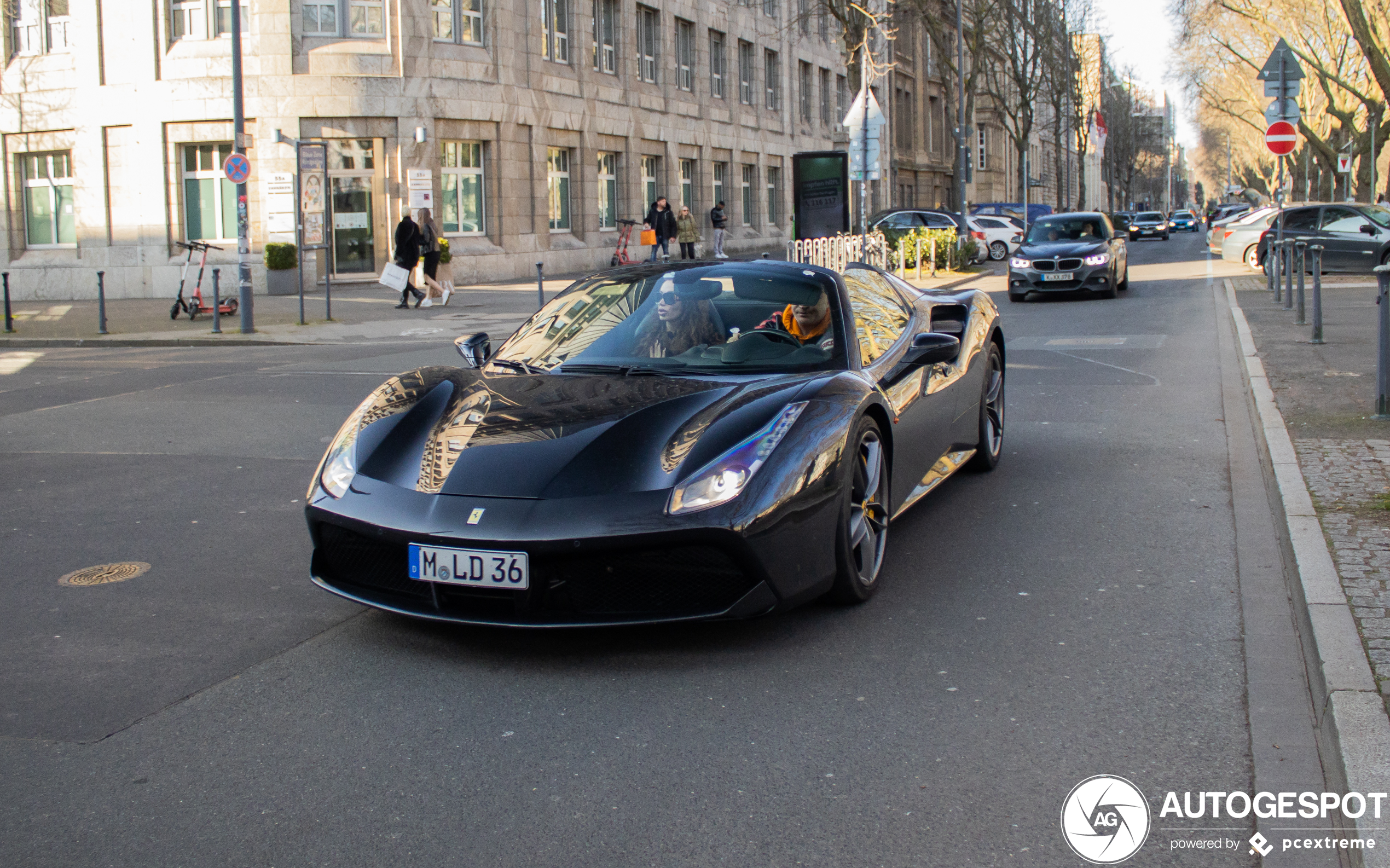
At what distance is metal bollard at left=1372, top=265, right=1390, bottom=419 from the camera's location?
8.14 metres

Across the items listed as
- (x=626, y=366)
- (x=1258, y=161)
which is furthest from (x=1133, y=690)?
(x=1258, y=161)

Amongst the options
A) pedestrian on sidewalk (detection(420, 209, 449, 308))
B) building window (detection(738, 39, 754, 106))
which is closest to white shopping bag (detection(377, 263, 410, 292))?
pedestrian on sidewalk (detection(420, 209, 449, 308))

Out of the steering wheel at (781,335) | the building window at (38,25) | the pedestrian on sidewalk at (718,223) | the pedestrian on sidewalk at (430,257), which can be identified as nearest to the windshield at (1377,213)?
the pedestrian on sidewalk at (718,223)

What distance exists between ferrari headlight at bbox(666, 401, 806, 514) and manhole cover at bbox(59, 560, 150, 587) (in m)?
2.78

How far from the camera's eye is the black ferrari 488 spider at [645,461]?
165 inches

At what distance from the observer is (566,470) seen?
171 inches

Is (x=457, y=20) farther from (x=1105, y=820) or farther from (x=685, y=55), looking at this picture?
(x=1105, y=820)

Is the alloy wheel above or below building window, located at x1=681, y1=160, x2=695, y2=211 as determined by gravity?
below

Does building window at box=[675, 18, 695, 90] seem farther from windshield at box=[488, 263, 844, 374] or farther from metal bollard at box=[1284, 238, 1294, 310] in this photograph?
windshield at box=[488, 263, 844, 374]

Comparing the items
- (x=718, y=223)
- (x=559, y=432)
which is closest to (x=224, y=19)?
(x=718, y=223)

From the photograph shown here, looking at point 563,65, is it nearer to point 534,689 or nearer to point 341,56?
point 341,56

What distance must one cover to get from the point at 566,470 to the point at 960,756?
1.59m

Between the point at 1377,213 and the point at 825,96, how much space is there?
107 feet

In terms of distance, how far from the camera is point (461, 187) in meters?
31.5
